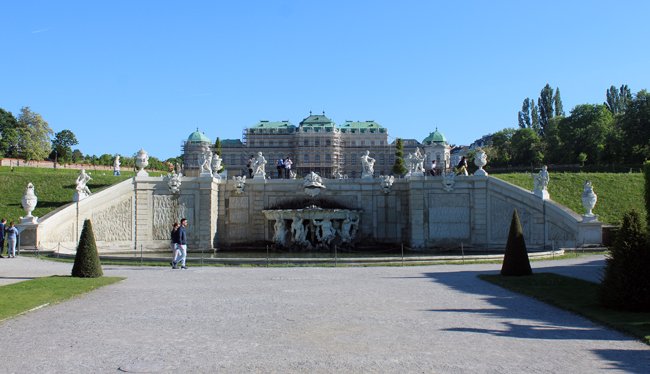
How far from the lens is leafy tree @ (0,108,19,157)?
81625 millimetres

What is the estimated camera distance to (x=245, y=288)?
658 inches

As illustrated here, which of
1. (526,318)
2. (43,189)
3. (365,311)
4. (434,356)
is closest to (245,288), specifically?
(365,311)

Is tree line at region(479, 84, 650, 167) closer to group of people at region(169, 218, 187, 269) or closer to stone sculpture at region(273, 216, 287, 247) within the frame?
stone sculpture at region(273, 216, 287, 247)

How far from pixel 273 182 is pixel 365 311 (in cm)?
2584

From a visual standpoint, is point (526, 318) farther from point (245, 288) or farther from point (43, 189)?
point (43, 189)

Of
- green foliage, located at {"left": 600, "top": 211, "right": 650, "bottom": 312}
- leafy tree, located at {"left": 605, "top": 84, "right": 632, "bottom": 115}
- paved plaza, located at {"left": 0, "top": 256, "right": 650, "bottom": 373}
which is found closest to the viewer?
paved plaza, located at {"left": 0, "top": 256, "right": 650, "bottom": 373}

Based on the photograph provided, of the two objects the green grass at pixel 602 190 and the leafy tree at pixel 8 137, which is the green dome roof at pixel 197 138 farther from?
the green grass at pixel 602 190

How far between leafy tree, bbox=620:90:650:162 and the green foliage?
55.5 m

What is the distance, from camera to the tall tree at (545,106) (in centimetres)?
12650

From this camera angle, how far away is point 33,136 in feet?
284

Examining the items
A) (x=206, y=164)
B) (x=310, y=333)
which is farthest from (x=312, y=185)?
(x=310, y=333)

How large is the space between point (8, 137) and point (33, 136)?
4537 mm

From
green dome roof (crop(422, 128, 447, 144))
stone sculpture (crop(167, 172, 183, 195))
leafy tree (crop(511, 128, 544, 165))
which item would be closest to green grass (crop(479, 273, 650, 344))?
stone sculpture (crop(167, 172, 183, 195))

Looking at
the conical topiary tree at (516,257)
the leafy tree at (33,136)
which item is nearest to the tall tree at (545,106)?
the leafy tree at (33,136)
